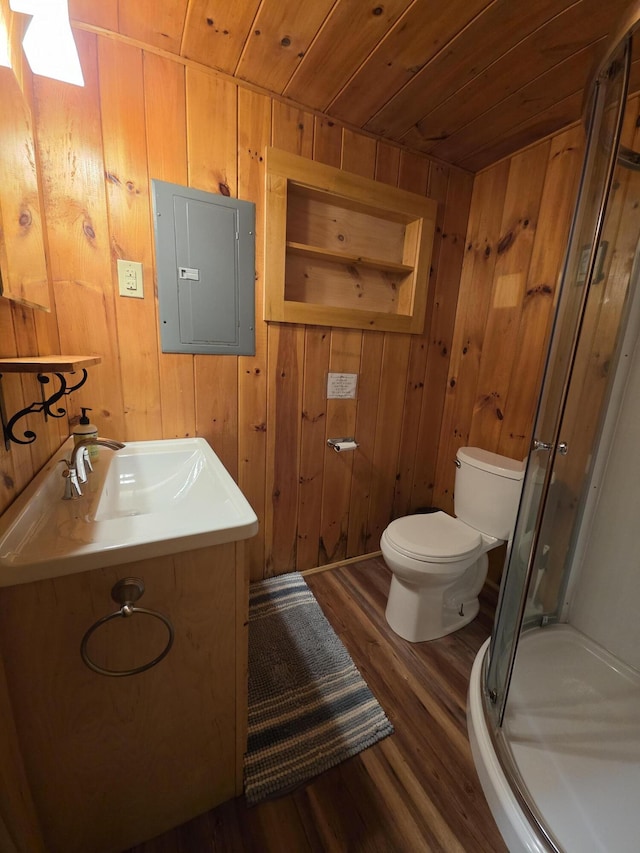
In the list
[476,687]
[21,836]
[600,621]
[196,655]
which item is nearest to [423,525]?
[476,687]

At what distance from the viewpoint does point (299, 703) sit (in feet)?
4.01

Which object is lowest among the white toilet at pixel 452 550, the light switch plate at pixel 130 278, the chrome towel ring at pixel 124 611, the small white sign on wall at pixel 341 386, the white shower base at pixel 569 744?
the white shower base at pixel 569 744

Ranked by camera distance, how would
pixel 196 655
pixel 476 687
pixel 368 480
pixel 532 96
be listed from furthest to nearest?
pixel 368 480, pixel 532 96, pixel 476 687, pixel 196 655

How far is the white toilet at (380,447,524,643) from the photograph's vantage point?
4.63 ft

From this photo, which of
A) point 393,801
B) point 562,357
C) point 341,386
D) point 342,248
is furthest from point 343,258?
point 393,801

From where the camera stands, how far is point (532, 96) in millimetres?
1287

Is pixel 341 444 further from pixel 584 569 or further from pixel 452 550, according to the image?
pixel 584 569

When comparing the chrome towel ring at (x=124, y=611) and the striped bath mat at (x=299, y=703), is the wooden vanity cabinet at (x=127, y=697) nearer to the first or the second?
the chrome towel ring at (x=124, y=611)

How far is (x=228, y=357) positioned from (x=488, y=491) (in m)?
1.33

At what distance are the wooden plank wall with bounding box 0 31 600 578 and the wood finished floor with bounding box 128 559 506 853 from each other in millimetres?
696

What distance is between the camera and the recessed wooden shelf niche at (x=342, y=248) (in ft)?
4.75

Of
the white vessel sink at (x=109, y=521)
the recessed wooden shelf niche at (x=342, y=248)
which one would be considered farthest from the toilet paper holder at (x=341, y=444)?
the white vessel sink at (x=109, y=521)

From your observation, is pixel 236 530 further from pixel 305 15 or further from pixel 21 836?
pixel 305 15

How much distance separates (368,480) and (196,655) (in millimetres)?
1348
